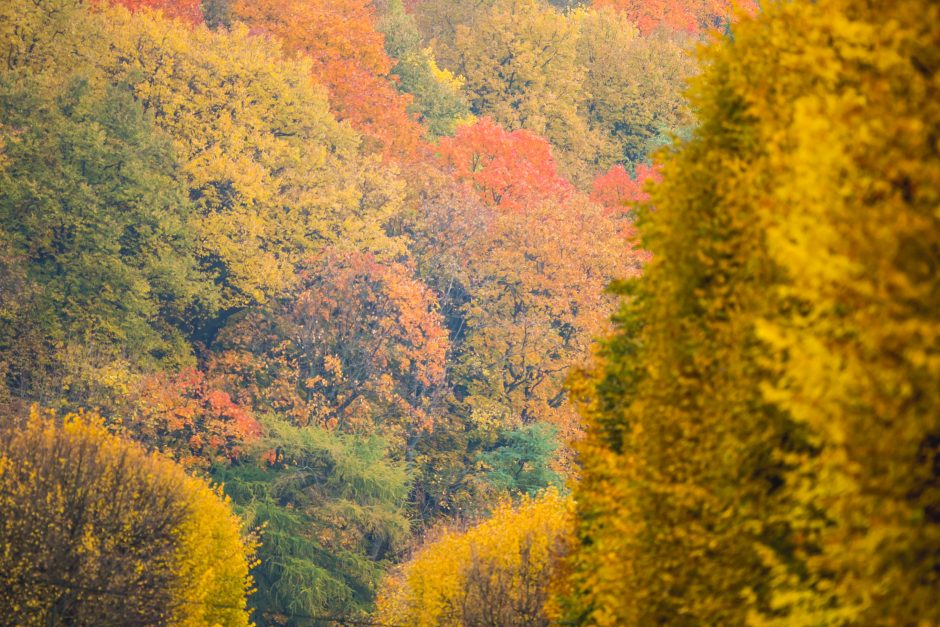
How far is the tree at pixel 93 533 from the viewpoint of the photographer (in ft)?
94.5

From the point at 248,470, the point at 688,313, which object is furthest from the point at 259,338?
the point at 688,313

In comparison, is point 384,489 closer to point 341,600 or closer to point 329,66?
point 341,600

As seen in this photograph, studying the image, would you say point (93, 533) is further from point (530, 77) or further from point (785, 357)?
point (530, 77)

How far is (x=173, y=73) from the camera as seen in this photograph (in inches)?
2296

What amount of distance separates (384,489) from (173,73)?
21475mm

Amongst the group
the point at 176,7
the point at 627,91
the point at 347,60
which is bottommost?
the point at 347,60

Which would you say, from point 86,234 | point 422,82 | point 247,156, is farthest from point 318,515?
point 422,82

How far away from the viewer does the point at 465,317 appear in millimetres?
61938

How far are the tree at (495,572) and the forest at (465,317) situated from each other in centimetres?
12

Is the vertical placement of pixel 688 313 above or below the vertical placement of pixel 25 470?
below

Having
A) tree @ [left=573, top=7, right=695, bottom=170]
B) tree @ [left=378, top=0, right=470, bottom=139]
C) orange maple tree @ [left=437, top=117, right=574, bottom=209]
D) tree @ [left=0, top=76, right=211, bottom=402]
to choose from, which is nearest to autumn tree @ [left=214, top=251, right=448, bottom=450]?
tree @ [left=0, top=76, right=211, bottom=402]

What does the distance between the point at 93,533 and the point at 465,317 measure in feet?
108

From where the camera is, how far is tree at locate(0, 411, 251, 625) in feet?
94.5

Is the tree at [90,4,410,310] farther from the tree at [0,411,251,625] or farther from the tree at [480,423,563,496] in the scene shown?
the tree at [0,411,251,625]
